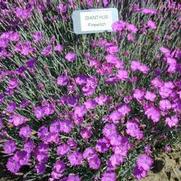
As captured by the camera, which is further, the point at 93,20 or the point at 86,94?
the point at 93,20

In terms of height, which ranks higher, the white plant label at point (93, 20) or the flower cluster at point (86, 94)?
the white plant label at point (93, 20)

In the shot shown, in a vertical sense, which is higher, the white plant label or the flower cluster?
the white plant label

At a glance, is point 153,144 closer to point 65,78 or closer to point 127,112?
point 127,112

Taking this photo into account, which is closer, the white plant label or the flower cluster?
the flower cluster

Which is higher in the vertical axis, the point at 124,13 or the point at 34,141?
the point at 124,13

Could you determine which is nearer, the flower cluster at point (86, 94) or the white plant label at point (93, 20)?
the flower cluster at point (86, 94)

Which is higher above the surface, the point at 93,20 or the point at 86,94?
the point at 93,20

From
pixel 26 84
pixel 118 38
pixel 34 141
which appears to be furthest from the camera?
pixel 118 38

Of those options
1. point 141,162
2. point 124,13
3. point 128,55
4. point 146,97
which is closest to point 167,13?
point 124,13
